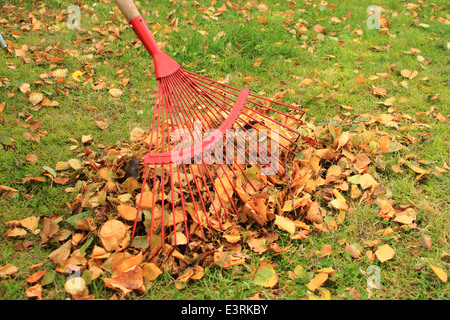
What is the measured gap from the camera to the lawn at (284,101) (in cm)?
163

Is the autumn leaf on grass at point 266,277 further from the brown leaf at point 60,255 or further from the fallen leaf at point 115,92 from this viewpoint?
the fallen leaf at point 115,92

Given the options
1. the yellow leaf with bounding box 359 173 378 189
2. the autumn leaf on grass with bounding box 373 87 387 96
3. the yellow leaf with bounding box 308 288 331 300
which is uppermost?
the autumn leaf on grass with bounding box 373 87 387 96

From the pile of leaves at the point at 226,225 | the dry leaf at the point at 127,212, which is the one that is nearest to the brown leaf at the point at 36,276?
the pile of leaves at the point at 226,225

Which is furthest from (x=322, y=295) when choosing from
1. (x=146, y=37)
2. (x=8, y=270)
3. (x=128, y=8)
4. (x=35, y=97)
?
(x=35, y=97)

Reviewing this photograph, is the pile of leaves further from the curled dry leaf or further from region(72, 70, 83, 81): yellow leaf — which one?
region(72, 70, 83, 81): yellow leaf

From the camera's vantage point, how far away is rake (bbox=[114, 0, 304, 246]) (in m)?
1.76

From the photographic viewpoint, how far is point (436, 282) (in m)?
1.59

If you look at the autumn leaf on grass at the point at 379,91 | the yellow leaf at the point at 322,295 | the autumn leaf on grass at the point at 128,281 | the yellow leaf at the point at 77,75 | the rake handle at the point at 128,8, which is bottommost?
the yellow leaf at the point at 322,295

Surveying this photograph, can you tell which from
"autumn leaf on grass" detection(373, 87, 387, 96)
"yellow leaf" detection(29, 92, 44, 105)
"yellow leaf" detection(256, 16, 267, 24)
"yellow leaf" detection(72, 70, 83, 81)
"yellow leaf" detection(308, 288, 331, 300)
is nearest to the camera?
"yellow leaf" detection(308, 288, 331, 300)

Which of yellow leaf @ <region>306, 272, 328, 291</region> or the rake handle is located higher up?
the rake handle

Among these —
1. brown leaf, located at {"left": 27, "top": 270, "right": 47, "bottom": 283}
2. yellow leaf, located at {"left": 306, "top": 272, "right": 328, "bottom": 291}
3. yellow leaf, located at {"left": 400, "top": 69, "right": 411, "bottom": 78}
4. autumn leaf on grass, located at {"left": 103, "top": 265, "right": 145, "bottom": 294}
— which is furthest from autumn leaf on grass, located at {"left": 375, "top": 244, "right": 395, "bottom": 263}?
yellow leaf, located at {"left": 400, "top": 69, "right": 411, "bottom": 78}

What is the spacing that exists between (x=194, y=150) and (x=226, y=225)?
0.43m

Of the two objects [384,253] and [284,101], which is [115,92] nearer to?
[284,101]

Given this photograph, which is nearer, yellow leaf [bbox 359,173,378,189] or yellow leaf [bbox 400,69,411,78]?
yellow leaf [bbox 359,173,378,189]
